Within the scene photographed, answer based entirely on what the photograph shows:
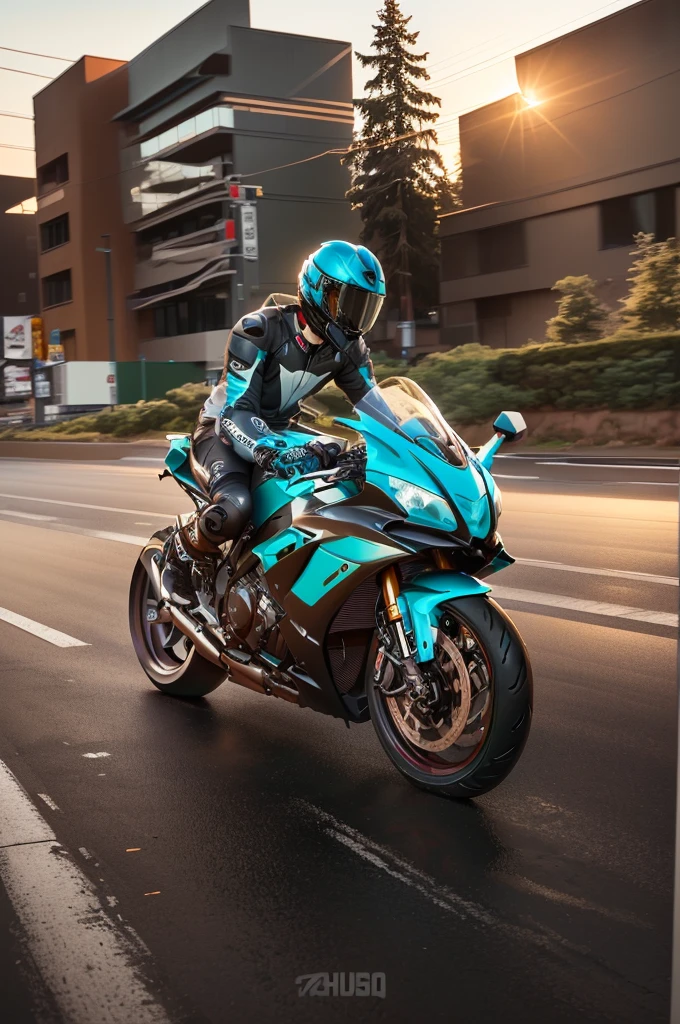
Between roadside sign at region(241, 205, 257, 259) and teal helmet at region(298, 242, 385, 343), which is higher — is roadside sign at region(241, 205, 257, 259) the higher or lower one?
the higher one

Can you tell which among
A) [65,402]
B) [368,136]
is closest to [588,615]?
[368,136]

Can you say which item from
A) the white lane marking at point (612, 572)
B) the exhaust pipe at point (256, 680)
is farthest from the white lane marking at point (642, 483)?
the exhaust pipe at point (256, 680)

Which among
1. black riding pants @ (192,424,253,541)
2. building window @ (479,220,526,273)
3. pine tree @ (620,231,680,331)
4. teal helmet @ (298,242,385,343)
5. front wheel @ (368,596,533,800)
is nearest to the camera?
front wheel @ (368,596,533,800)

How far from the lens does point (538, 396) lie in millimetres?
26094

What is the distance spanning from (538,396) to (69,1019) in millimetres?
23991

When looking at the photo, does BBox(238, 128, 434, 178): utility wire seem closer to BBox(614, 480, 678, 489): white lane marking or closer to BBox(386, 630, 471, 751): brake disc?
BBox(614, 480, 678, 489): white lane marking

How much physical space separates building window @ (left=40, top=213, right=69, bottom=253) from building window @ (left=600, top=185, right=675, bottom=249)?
45.0m

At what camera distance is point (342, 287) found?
15.5 ft

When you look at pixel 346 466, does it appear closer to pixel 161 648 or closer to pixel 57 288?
pixel 161 648

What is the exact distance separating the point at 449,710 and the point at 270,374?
1.80m

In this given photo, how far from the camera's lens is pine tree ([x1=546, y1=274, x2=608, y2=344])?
28.9 m

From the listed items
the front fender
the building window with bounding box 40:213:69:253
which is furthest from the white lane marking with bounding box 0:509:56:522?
the building window with bounding box 40:213:69:253

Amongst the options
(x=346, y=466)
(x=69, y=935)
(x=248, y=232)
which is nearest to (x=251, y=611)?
(x=346, y=466)

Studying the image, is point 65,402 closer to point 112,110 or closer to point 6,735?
point 112,110
